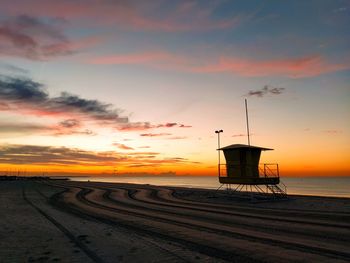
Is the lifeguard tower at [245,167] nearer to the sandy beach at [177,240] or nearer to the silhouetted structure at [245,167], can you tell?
the silhouetted structure at [245,167]

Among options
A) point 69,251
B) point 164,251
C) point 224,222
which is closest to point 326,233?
point 224,222

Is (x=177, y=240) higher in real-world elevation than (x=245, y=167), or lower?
lower

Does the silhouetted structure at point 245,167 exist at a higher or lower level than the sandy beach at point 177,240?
higher

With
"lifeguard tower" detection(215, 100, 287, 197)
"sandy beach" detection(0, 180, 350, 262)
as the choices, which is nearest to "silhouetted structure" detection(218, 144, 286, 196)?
"lifeguard tower" detection(215, 100, 287, 197)

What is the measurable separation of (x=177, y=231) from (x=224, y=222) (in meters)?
4.10

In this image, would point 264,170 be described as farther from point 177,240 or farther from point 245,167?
point 177,240

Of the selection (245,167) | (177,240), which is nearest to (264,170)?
(245,167)

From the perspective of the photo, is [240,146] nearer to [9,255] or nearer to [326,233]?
[326,233]

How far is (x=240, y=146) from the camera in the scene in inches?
1405

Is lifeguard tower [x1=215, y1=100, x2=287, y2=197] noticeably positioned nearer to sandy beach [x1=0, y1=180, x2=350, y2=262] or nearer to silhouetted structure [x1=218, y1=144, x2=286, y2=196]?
silhouetted structure [x1=218, y1=144, x2=286, y2=196]

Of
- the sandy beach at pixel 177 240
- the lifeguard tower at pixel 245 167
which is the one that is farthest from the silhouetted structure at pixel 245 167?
the sandy beach at pixel 177 240

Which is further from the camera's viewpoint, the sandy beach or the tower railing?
the tower railing

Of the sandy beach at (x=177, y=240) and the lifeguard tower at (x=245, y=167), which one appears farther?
the lifeguard tower at (x=245, y=167)

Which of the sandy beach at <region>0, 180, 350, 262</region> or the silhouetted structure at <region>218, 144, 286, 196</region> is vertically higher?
the silhouetted structure at <region>218, 144, 286, 196</region>
